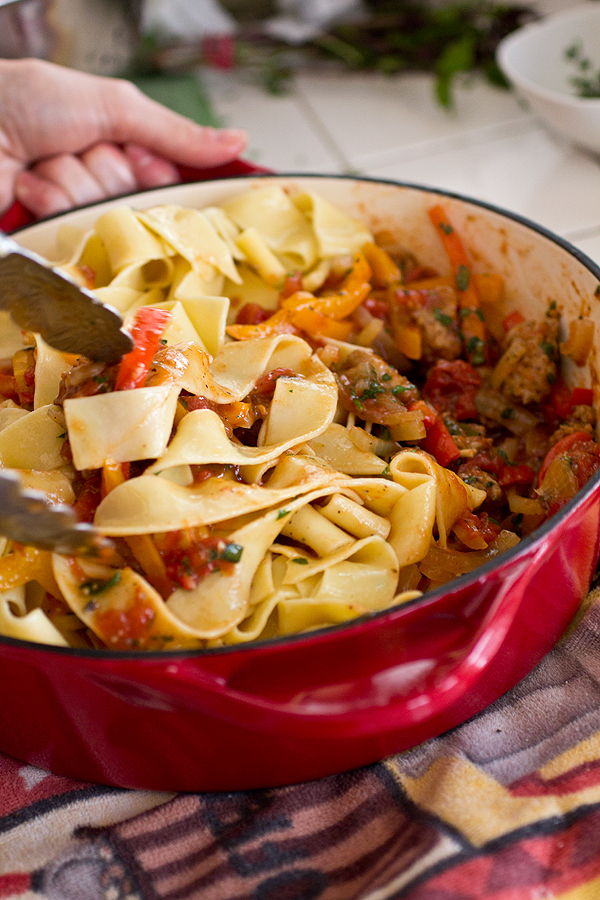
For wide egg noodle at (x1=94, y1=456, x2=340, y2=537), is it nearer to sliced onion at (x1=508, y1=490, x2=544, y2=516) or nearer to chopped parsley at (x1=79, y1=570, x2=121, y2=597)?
chopped parsley at (x1=79, y1=570, x2=121, y2=597)

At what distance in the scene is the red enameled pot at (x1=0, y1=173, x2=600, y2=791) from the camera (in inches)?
57.1

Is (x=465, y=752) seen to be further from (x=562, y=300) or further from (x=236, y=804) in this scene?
(x=562, y=300)

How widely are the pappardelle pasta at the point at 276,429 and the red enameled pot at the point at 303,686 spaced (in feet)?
0.57

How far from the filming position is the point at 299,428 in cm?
218

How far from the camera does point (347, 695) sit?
148 centimetres

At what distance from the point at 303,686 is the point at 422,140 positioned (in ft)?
11.8

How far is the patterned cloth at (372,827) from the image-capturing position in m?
1.54

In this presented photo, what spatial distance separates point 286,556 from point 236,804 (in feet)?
1.92

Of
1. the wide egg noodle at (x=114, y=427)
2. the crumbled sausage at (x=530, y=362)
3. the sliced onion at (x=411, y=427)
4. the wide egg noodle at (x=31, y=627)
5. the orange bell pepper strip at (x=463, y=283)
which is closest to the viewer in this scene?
the wide egg noodle at (x=31, y=627)

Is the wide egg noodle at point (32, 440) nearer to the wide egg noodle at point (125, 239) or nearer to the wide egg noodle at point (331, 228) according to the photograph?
the wide egg noodle at point (125, 239)

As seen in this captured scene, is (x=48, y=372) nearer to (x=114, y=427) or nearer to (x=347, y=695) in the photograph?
(x=114, y=427)

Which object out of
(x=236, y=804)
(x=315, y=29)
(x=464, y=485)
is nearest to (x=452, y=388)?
(x=464, y=485)

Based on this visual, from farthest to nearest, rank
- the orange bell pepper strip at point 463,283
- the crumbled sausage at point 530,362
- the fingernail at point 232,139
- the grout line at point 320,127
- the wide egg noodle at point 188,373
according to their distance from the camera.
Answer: the grout line at point 320,127, the fingernail at point 232,139, the orange bell pepper strip at point 463,283, the crumbled sausage at point 530,362, the wide egg noodle at point 188,373

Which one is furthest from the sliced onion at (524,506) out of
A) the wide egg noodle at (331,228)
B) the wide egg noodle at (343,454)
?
the wide egg noodle at (331,228)
